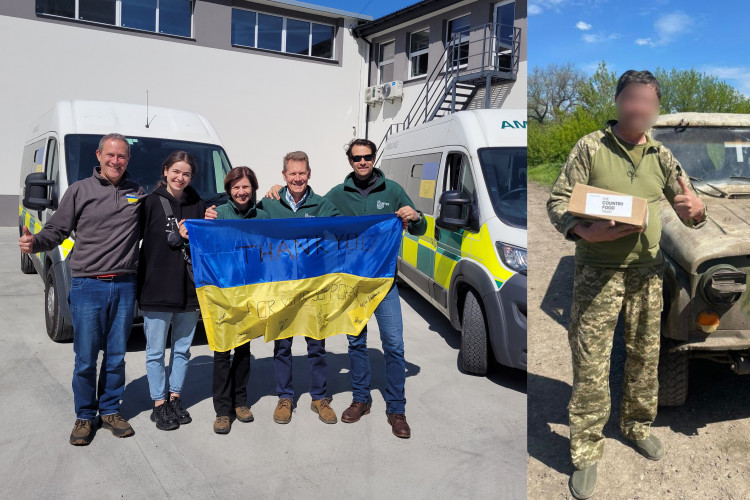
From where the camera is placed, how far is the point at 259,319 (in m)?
3.91

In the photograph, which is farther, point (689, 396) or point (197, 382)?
point (197, 382)

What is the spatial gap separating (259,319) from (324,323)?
0.47m

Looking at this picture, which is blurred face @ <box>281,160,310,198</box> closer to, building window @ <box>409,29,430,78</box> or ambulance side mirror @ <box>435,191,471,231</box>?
ambulance side mirror @ <box>435,191,471,231</box>

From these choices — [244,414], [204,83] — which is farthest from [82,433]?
[204,83]

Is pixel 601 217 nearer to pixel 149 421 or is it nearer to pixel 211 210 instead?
pixel 211 210

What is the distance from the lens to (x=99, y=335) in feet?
12.0

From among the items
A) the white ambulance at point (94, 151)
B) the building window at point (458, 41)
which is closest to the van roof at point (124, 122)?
the white ambulance at point (94, 151)

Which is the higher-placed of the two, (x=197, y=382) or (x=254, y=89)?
(x=254, y=89)

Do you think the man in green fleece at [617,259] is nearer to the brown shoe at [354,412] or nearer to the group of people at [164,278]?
the group of people at [164,278]

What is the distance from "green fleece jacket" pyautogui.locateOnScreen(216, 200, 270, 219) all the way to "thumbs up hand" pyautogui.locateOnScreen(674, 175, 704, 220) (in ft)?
8.35

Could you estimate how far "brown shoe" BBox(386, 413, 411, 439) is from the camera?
12.7 ft

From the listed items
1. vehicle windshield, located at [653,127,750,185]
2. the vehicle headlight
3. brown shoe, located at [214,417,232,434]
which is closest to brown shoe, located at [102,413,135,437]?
brown shoe, located at [214,417,232,434]

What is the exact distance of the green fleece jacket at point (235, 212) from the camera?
3.91 m

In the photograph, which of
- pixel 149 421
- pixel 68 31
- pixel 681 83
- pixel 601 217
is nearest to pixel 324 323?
pixel 149 421
